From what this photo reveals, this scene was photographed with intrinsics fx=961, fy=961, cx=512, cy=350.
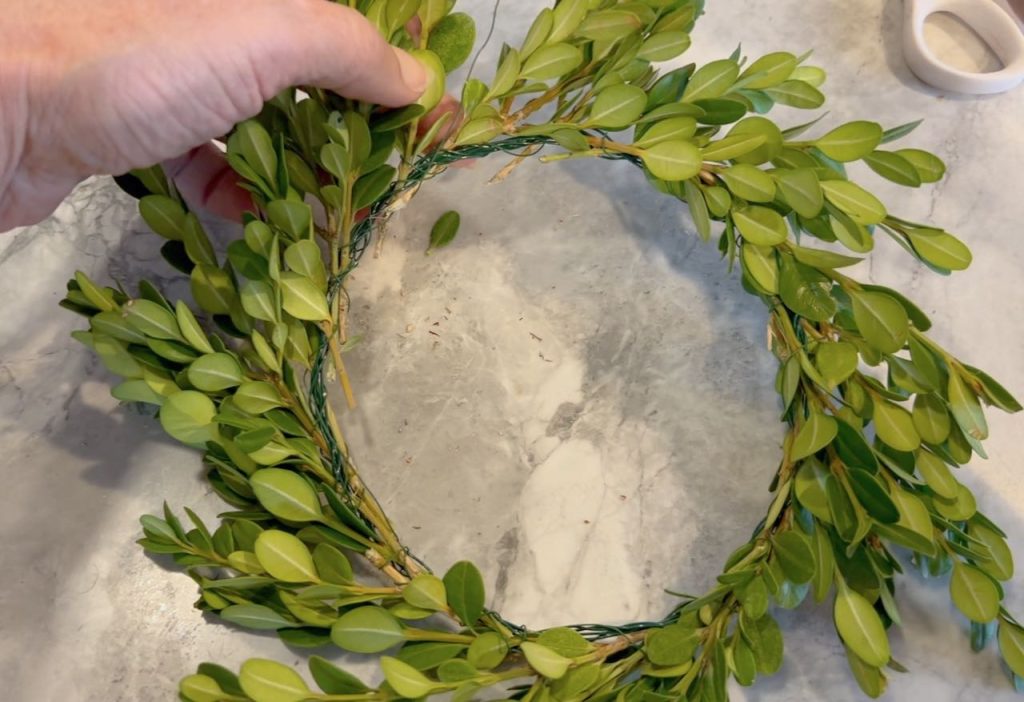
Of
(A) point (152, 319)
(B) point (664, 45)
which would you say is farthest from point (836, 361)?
(A) point (152, 319)

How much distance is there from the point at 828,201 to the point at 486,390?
0.30 metres

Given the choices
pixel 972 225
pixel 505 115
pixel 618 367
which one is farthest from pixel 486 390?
pixel 972 225

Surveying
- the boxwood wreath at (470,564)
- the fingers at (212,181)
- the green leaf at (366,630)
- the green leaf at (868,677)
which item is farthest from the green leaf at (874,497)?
the fingers at (212,181)

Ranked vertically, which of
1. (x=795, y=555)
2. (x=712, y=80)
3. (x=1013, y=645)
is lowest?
(x=1013, y=645)

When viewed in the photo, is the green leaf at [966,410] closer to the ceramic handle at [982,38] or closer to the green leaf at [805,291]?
the green leaf at [805,291]

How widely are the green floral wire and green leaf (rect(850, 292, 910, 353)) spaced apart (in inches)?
7.5

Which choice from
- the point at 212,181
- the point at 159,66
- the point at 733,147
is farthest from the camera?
the point at 212,181

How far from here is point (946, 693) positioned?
2.29 ft

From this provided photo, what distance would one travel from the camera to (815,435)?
0.62 metres

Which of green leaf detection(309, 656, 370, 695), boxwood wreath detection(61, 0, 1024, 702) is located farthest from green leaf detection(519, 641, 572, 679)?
green leaf detection(309, 656, 370, 695)

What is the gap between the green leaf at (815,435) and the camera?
0.62 metres

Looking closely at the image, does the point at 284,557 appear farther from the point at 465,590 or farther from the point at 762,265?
the point at 762,265

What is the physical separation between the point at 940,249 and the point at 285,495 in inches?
19.0

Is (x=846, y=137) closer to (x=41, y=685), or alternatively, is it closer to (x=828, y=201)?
(x=828, y=201)
